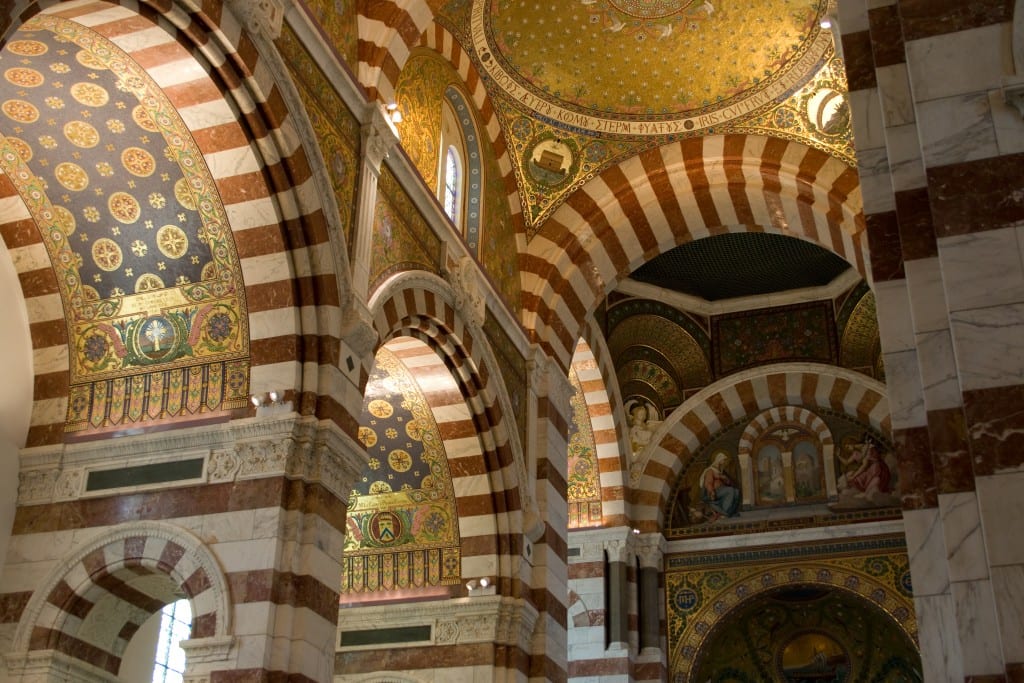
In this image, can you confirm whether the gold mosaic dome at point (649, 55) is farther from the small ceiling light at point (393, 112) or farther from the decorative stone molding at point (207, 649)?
the decorative stone molding at point (207, 649)

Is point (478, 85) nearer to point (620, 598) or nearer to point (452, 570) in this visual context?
point (452, 570)

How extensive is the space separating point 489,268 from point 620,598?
19.2 ft

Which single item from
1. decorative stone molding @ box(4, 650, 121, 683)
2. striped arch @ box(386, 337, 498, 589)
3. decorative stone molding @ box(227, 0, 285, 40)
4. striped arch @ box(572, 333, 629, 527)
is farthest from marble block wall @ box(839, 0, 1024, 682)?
striped arch @ box(572, 333, 629, 527)

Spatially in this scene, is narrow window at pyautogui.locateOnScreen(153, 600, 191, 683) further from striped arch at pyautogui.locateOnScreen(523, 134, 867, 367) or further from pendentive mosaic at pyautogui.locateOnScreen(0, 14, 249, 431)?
striped arch at pyautogui.locateOnScreen(523, 134, 867, 367)

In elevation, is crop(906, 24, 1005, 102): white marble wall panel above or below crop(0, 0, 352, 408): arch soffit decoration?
below

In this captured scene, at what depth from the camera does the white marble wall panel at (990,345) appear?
4.42 meters

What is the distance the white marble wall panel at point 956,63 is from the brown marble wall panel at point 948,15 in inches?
1.4

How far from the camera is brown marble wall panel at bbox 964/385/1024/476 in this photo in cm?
429

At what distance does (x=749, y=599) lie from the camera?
16.3 metres

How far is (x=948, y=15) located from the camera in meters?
5.16

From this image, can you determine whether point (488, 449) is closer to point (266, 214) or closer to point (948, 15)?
point (266, 214)

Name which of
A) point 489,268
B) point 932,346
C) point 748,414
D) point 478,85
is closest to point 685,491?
point 748,414

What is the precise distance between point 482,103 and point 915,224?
24.7 ft

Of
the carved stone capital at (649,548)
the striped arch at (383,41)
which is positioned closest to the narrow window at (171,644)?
the striped arch at (383,41)
